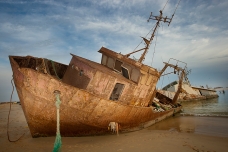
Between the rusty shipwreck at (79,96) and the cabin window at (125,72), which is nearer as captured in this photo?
the rusty shipwreck at (79,96)

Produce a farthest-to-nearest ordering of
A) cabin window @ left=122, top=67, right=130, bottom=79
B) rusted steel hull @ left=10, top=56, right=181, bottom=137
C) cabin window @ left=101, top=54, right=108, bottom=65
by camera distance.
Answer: cabin window @ left=101, top=54, right=108, bottom=65, cabin window @ left=122, top=67, right=130, bottom=79, rusted steel hull @ left=10, top=56, right=181, bottom=137

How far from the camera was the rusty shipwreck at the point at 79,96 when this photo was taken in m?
5.48

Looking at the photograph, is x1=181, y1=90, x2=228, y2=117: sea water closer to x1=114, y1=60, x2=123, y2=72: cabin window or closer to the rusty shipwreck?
the rusty shipwreck

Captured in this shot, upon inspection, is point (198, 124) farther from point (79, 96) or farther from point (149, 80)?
point (79, 96)

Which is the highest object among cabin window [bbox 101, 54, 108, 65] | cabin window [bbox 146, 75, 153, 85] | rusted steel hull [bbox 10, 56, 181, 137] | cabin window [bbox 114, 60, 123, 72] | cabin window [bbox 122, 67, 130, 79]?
cabin window [bbox 101, 54, 108, 65]

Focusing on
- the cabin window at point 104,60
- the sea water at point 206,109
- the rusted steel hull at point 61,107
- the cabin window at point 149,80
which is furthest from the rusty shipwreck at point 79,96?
the sea water at point 206,109

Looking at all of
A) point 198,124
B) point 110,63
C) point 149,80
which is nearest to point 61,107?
point 110,63

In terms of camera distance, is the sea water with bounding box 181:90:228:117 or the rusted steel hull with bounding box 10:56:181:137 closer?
the rusted steel hull with bounding box 10:56:181:137

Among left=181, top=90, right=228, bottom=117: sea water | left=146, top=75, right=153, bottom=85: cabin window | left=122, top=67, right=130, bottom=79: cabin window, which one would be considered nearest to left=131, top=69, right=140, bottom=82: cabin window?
left=122, top=67, right=130, bottom=79: cabin window

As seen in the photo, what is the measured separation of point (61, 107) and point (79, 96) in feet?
2.62

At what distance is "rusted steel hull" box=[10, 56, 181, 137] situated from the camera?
5434mm

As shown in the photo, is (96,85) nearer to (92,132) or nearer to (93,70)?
(93,70)

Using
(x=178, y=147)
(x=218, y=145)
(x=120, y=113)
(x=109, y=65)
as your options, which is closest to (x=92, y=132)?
(x=120, y=113)

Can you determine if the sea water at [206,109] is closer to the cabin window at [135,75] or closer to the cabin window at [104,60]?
the cabin window at [135,75]
